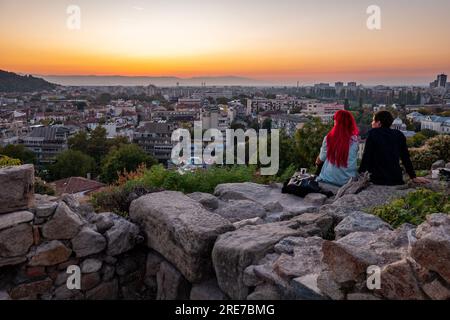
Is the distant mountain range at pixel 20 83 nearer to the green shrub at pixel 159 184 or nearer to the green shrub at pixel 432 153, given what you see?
the green shrub at pixel 432 153

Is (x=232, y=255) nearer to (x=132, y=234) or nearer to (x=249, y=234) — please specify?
(x=249, y=234)

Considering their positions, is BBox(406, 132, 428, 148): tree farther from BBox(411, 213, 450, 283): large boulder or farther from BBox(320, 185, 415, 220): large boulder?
BBox(411, 213, 450, 283): large boulder

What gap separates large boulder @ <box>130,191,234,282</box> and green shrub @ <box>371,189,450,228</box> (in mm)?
1191

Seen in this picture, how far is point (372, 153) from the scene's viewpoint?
445cm

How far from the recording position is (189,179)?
5.34 m

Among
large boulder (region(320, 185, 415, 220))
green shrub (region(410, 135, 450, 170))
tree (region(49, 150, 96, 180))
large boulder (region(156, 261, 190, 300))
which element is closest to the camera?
large boulder (region(156, 261, 190, 300))

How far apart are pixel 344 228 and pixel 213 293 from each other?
3.17 feet

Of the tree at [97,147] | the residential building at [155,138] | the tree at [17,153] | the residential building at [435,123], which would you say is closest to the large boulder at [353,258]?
the tree at [17,153]

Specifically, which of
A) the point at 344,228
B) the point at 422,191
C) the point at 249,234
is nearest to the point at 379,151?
the point at 422,191

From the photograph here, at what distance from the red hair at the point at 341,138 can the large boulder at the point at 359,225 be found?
1858 millimetres

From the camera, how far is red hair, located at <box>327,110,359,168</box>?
15.9 ft

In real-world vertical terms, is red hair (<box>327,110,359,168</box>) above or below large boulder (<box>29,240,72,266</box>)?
above

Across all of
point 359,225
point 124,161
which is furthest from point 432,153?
point 124,161

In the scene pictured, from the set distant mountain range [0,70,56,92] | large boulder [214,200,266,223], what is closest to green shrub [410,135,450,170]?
large boulder [214,200,266,223]
